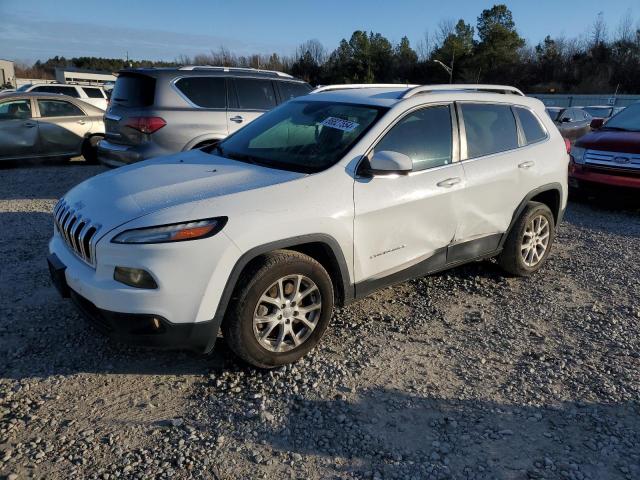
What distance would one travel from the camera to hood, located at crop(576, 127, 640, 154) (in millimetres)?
7566

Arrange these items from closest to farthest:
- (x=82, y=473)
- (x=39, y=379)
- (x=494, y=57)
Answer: (x=82, y=473), (x=39, y=379), (x=494, y=57)

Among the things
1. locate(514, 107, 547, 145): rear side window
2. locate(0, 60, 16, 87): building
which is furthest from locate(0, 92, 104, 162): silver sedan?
locate(0, 60, 16, 87): building

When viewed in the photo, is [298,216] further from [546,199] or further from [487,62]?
[487,62]

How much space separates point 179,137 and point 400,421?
17.7ft

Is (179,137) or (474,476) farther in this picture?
(179,137)

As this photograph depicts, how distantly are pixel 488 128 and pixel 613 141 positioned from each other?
4.66 meters

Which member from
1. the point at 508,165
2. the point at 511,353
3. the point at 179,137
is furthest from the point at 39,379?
the point at 179,137

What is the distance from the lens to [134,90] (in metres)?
7.25

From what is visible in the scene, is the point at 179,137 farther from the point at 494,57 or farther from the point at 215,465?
the point at 494,57

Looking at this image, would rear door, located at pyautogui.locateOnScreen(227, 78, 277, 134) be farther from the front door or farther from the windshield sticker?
the front door

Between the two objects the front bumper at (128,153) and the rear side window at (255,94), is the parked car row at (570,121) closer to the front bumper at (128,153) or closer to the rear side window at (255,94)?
the rear side window at (255,94)

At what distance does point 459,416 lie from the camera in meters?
2.85

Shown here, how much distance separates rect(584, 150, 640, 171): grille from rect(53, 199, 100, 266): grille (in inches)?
296

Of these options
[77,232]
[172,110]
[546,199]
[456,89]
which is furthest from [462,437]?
[172,110]
